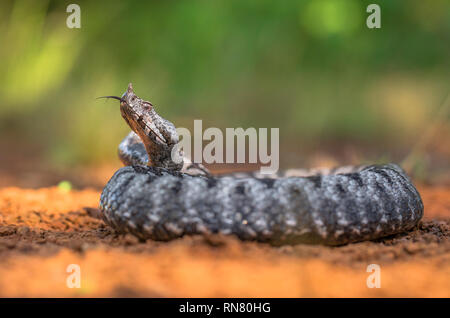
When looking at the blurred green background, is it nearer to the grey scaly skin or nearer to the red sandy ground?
the grey scaly skin

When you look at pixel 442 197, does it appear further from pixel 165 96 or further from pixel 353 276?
pixel 165 96

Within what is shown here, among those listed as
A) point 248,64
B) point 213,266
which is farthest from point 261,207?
point 248,64

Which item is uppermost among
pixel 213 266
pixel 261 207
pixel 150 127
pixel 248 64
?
pixel 248 64

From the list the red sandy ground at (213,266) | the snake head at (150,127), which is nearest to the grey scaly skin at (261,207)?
the red sandy ground at (213,266)

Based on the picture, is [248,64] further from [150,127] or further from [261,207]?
[261,207]

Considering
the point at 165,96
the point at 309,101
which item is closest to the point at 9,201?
the point at 165,96

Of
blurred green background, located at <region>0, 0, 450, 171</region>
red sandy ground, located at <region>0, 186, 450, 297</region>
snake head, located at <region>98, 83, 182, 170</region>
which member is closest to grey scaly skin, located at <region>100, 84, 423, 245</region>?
red sandy ground, located at <region>0, 186, 450, 297</region>

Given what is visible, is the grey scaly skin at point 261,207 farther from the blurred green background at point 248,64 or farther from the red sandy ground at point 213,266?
the blurred green background at point 248,64
